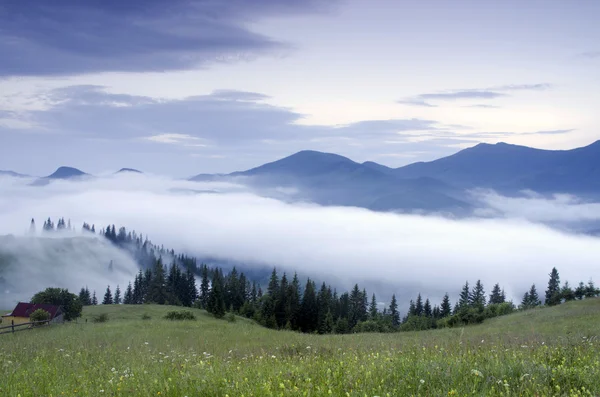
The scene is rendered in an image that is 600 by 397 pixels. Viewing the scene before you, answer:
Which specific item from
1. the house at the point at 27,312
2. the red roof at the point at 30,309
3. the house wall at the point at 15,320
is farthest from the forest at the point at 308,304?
the house wall at the point at 15,320

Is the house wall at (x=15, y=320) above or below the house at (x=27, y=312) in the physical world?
below

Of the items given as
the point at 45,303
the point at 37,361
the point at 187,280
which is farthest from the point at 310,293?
the point at 37,361

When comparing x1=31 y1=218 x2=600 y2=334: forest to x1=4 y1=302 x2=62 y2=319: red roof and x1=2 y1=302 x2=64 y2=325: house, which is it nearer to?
x1=2 y1=302 x2=64 y2=325: house

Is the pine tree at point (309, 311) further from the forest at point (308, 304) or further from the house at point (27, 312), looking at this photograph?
the house at point (27, 312)

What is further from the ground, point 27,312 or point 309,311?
point 27,312

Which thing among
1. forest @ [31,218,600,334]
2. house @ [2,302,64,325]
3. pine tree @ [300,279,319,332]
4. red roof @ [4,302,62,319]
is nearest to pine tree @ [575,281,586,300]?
forest @ [31,218,600,334]

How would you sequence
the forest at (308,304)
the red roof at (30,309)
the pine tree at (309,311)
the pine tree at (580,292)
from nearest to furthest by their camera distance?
the red roof at (30,309)
the forest at (308,304)
the pine tree at (580,292)
the pine tree at (309,311)

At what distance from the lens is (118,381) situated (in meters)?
9.16

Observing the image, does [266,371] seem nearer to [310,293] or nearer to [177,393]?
[177,393]

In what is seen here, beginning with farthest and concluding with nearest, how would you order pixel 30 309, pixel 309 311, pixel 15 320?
pixel 309 311, pixel 15 320, pixel 30 309

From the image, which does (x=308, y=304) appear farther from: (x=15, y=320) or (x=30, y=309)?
(x=15, y=320)

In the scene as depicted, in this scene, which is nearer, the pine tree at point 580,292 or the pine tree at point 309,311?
the pine tree at point 580,292

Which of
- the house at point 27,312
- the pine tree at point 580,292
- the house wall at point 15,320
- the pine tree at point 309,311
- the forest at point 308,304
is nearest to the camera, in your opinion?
the house at point 27,312

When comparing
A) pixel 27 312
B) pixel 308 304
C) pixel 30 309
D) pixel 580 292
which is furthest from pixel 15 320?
pixel 580 292
